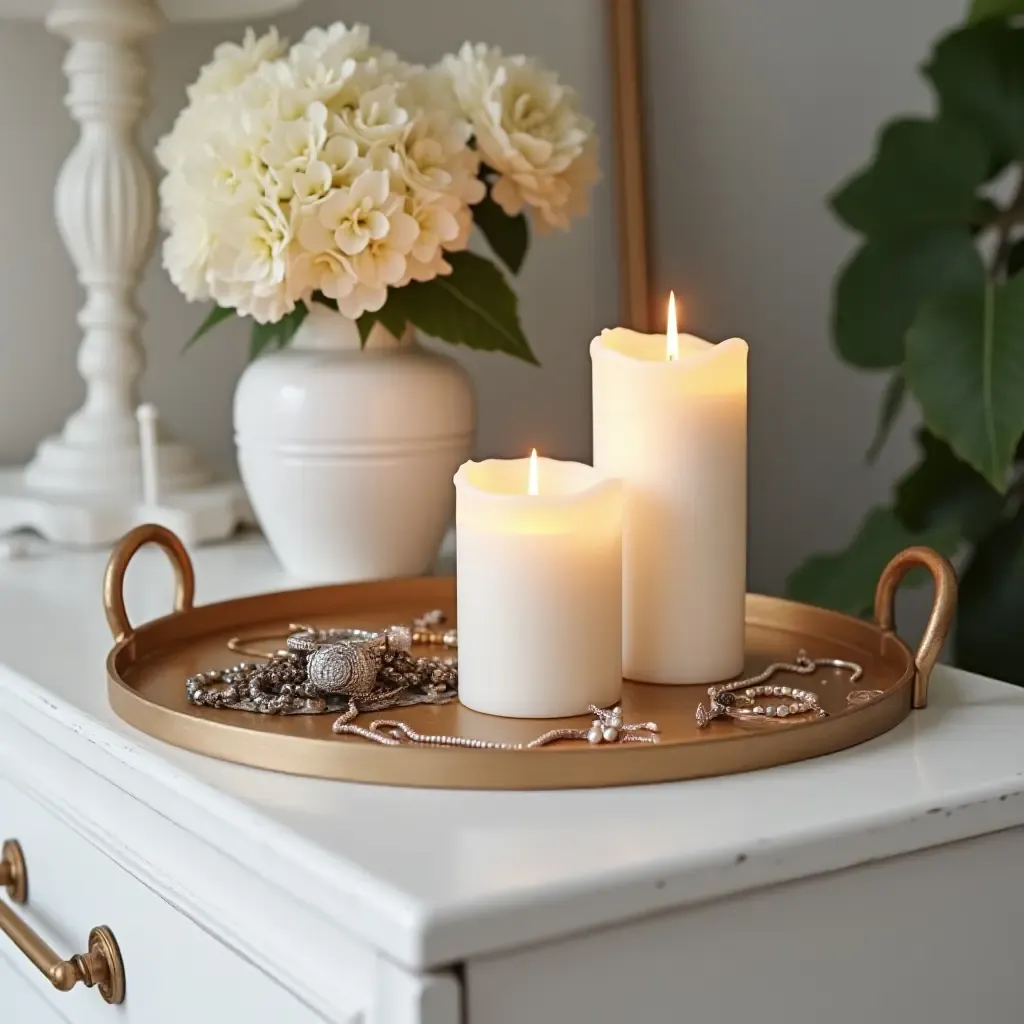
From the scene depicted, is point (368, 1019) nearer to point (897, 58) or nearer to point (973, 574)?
point (973, 574)

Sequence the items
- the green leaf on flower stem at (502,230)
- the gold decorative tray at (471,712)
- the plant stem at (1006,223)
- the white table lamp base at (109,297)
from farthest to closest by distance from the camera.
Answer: the plant stem at (1006,223) < the white table lamp base at (109,297) < the green leaf on flower stem at (502,230) < the gold decorative tray at (471,712)

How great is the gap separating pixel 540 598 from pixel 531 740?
0.05m

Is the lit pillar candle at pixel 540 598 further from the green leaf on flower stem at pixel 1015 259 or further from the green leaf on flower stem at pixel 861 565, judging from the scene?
the green leaf on flower stem at pixel 1015 259

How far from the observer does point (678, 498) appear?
2.00ft

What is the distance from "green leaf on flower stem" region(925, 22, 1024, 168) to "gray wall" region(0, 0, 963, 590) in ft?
1.06

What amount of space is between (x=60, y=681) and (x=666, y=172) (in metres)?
1.15

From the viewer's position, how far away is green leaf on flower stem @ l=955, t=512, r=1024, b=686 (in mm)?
1092

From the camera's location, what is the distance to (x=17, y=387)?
1.27 metres

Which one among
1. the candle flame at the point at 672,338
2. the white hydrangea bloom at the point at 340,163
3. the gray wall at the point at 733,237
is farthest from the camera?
the gray wall at the point at 733,237

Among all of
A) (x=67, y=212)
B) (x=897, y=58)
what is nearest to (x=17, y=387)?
(x=67, y=212)

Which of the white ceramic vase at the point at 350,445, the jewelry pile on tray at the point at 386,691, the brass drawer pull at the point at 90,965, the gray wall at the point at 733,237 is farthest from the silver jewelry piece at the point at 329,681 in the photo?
the gray wall at the point at 733,237

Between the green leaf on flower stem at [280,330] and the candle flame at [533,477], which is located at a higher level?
the green leaf on flower stem at [280,330]

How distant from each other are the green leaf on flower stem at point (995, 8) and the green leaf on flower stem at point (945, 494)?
32 cm

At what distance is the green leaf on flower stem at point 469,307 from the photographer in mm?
898
